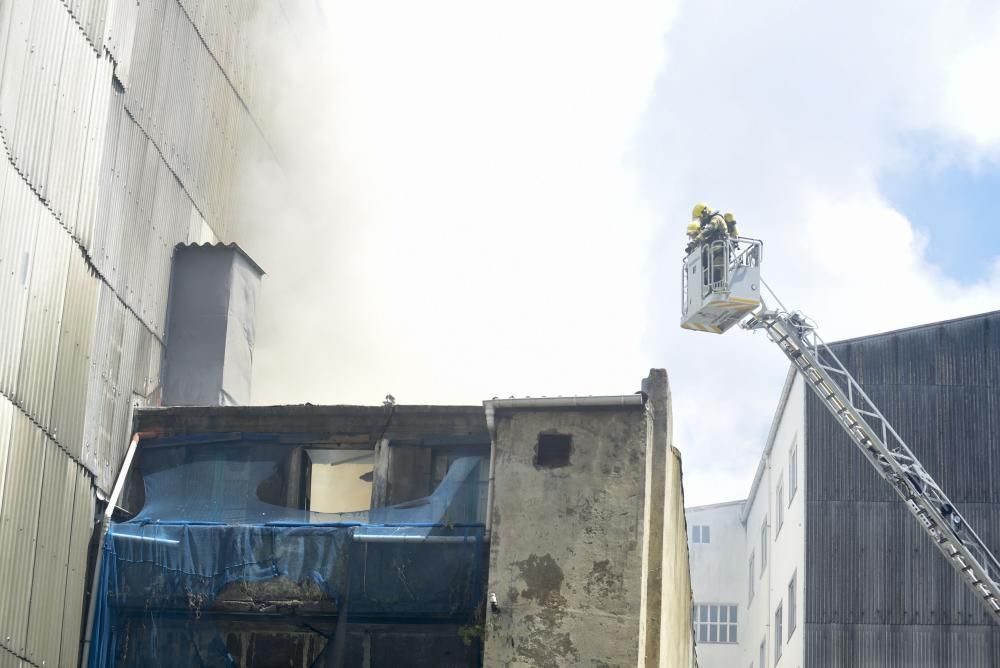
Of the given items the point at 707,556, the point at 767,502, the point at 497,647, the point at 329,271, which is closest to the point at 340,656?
the point at 497,647

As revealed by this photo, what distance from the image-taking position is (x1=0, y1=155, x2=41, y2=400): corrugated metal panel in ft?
46.9

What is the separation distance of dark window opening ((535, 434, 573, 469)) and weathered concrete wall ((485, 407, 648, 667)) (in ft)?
0.15

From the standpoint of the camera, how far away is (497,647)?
48.3 ft

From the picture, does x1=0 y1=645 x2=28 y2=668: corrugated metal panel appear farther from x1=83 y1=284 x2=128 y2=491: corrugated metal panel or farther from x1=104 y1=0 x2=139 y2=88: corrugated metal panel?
x1=104 y1=0 x2=139 y2=88: corrugated metal panel

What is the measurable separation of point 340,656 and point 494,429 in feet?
Answer: 10.1

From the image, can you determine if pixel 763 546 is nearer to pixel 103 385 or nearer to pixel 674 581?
pixel 674 581

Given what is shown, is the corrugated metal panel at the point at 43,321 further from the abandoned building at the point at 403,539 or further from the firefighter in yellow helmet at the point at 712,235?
the firefighter in yellow helmet at the point at 712,235

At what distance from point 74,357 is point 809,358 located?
13.0m

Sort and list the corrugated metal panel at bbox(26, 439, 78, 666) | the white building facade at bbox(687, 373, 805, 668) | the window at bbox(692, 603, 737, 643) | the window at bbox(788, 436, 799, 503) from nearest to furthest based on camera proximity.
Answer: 1. the corrugated metal panel at bbox(26, 439, 78, 666)
2. the white building facade at bbox(687, 373, 805, 668)
3. the window at bbox(788, 436, 799, 503)
4. the window at bbox(692, 603, 737, 643)

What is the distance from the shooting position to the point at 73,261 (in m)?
15.9

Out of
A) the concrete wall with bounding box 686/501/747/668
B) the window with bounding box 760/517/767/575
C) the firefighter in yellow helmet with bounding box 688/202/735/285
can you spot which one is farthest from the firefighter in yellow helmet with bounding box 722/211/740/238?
the concrete wall with bounding box 686/501/747/668

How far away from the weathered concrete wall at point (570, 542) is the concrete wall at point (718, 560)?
106 feet

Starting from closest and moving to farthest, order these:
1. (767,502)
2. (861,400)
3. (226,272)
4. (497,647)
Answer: (497,647) → (226,272) → (861,400) → (767,502)

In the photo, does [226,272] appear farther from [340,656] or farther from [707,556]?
[707,556]
